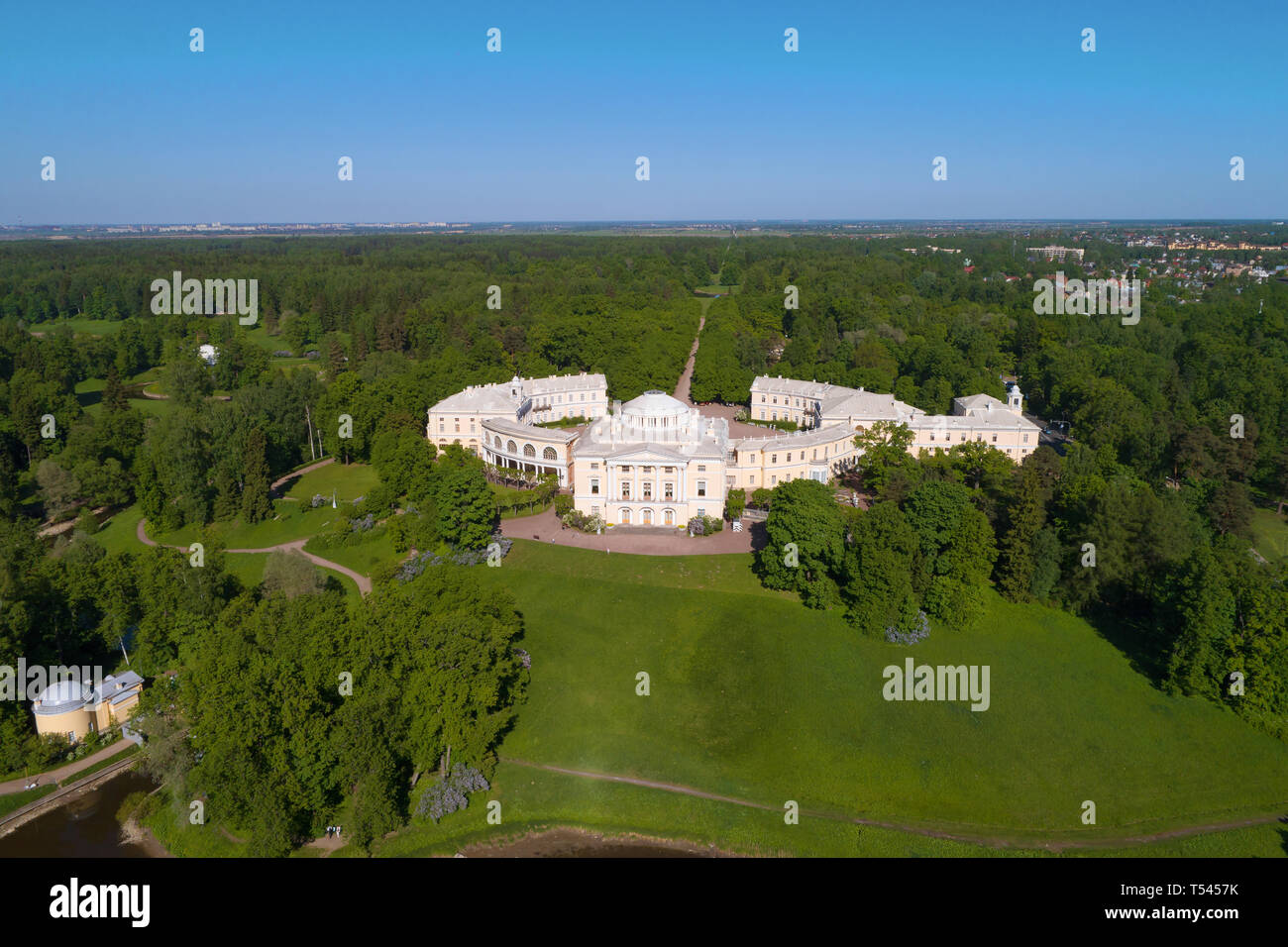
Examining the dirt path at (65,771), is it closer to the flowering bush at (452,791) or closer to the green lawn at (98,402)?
the flowering bush at (452,791)

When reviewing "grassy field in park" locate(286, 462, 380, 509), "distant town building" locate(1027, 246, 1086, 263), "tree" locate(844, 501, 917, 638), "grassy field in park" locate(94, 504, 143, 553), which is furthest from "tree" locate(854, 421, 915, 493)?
"distant town building" locate(1027, 246, 1086, 263)

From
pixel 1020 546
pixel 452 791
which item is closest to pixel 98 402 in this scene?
pixel 452 791

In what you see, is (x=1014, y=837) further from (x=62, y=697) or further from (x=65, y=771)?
(x=62, y=697)

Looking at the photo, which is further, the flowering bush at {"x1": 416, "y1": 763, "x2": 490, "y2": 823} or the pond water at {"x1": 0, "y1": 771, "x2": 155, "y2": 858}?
the flowering bush at {"x1": 416, "y1": 763, "x2": 490, "y2": 823}

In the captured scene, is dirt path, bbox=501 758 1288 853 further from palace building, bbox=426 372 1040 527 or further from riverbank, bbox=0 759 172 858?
palace building, bbox=426 372 1040 527

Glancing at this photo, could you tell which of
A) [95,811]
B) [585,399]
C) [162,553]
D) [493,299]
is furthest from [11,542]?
[493,299]
